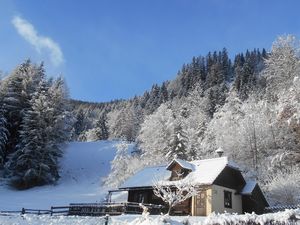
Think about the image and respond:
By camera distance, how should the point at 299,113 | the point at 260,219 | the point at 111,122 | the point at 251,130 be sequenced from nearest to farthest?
the point at 260,219
the point at 299,113
the point at 251,130
the point at 111,122

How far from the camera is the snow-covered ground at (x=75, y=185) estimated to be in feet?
153

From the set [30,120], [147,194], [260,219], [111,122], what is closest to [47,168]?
[30,120]

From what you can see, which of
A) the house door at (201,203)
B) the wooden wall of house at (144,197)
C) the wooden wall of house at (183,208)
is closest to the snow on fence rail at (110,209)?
the wooden wall of house at (183,208)

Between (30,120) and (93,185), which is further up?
(30,120)

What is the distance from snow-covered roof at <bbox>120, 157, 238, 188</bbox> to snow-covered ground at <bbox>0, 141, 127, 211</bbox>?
8326 mm

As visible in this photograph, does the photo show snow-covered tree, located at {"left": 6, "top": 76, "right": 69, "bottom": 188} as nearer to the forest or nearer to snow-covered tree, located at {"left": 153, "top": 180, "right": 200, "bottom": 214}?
the forest

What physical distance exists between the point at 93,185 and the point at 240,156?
2179 centimetres

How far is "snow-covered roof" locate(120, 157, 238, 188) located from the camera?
123 feet

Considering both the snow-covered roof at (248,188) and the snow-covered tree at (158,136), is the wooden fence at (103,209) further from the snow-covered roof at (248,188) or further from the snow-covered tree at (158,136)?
the snow-covered tree at (158,136)

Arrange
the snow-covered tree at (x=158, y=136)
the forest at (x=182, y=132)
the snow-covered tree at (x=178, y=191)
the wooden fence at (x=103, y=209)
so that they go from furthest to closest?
the snow-covered tree at (x=158, y=136), the forest at (x=182, y=132), the wooden fence at (x=103, y=209), the snow-covered tree at (x=178, y=191)

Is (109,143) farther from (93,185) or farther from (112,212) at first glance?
(112,212)

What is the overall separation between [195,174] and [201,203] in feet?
9.64

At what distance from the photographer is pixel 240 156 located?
5091 cm

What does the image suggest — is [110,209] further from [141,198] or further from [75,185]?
[75,185]
